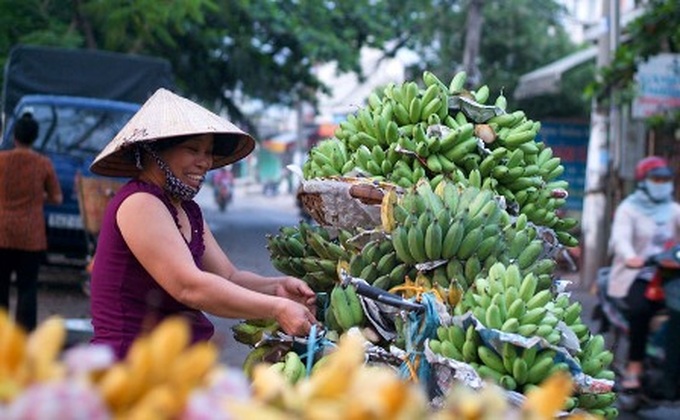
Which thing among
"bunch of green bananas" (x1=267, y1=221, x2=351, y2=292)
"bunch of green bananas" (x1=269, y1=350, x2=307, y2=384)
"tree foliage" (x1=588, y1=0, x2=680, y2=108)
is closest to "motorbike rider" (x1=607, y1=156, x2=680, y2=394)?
"tree foliage" (x1=588, y1=0, x2=680, y2=108)

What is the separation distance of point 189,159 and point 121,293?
49 centimetres

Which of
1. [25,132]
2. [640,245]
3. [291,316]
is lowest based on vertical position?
[640,245]

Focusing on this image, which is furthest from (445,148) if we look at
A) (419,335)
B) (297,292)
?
(419,335)

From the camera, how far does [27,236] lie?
891 centimetres

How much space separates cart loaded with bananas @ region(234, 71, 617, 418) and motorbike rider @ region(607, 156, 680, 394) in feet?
13.0

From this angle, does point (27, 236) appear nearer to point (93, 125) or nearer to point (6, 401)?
point (93, 125)

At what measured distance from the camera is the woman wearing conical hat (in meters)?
3.59

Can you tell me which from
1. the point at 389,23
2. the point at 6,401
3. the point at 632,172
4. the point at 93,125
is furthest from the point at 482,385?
the point at 389,23

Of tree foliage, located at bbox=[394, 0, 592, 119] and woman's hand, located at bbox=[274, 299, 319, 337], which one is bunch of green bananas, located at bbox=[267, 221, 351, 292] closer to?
woman's hand, located at bbox=[274, 299, 319, 337]

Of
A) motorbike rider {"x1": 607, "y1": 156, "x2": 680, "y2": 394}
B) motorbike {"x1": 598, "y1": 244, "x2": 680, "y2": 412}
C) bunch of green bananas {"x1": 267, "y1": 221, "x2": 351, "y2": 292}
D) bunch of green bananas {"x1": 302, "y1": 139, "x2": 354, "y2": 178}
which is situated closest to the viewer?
bunch of green bananas {"x1": 267, "y1": 221, "x2": 351, "y2": 292}

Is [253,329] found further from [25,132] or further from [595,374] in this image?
[25,132]

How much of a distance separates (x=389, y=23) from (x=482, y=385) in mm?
24650

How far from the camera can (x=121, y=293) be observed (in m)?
3.71

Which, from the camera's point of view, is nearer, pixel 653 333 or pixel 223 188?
pixel 653 333
